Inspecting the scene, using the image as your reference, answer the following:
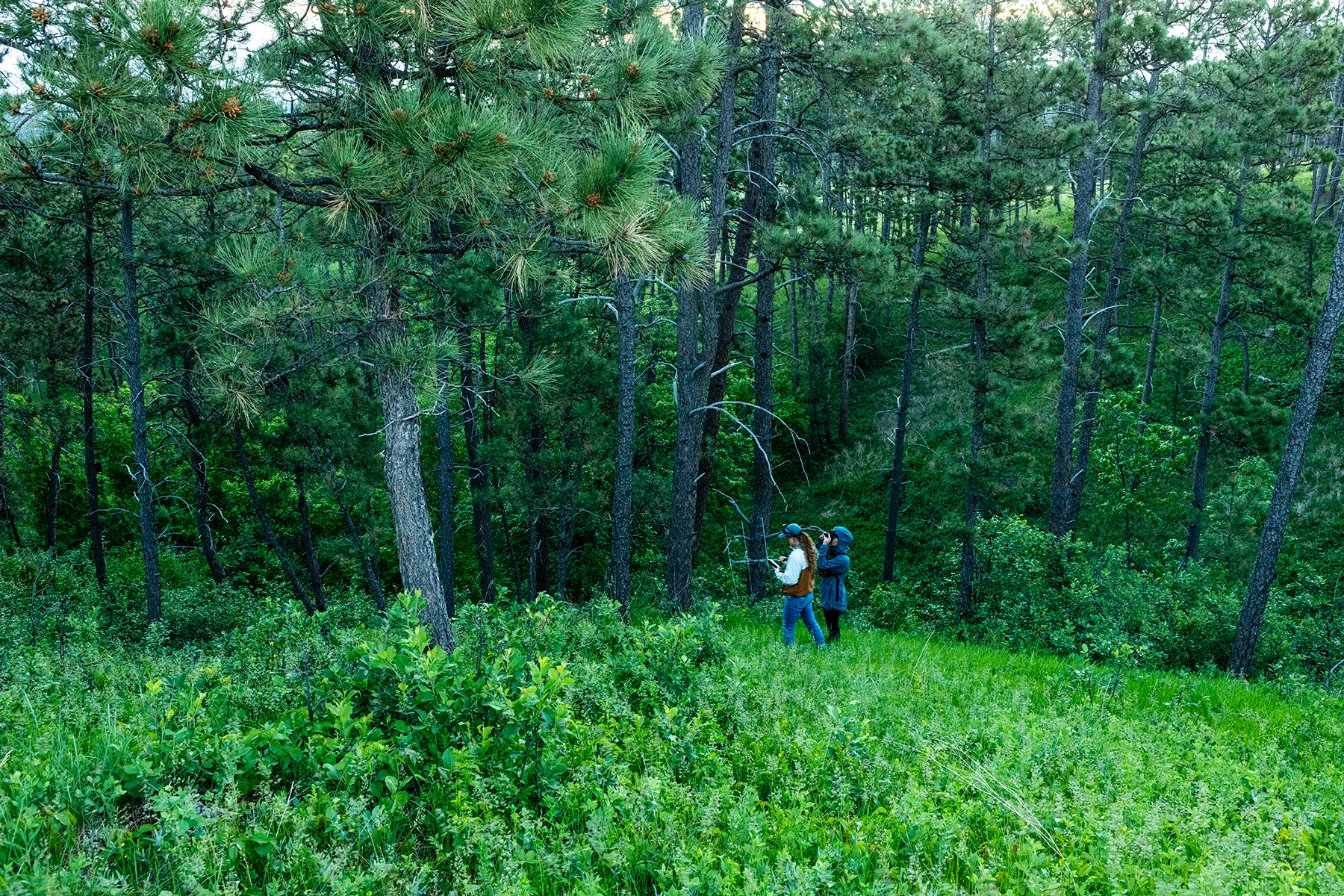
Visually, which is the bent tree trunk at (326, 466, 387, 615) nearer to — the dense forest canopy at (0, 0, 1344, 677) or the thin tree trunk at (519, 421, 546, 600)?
the dense forest canopy at (0, 0, 1344, 677)

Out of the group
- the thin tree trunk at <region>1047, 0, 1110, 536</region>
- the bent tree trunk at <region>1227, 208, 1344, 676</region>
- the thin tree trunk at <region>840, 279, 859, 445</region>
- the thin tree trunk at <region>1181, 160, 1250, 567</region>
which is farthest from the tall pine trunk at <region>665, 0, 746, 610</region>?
the thin tree trunk at <region>840, 279, 859, 445</region>

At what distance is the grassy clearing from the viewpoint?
3.17m

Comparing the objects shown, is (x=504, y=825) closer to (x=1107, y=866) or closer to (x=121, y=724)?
(x=121, y=724)

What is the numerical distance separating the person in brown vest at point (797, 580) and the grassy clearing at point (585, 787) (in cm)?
310

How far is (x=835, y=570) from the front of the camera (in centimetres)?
956

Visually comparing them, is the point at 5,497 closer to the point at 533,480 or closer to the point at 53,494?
the point at 53,494

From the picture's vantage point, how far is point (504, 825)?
339cm

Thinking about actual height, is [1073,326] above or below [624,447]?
above

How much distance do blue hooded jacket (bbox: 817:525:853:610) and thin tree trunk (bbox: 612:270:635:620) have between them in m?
3.05

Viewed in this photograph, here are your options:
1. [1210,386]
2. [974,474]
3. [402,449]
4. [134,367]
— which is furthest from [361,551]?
[1210,386]

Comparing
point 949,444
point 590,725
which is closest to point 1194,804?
point 590,725

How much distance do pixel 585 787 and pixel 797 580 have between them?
555cm

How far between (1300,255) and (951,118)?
963cm

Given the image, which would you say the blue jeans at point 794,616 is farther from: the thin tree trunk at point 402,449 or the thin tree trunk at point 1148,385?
the thin tree trunk at point 1148,385
